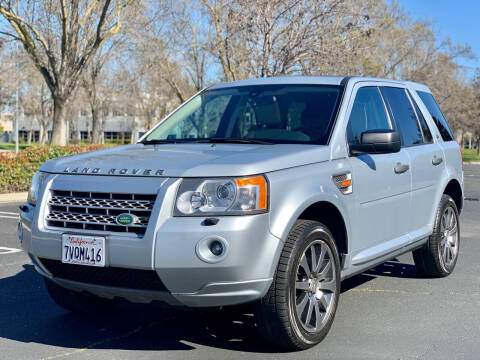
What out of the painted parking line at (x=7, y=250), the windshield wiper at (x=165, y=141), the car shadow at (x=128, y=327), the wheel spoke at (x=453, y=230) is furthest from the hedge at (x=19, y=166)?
the wheel spoke at (x=453, y=230)

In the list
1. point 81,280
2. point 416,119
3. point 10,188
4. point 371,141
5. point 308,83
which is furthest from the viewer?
point 10,188

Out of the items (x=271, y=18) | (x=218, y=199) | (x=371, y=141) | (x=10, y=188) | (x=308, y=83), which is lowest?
(x=10, y=188)

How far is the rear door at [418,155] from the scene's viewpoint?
5.99 meters

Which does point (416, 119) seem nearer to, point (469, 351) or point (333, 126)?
point (333, 126)

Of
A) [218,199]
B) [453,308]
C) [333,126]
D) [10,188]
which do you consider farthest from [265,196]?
[10,188]

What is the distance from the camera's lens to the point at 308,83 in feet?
18.5

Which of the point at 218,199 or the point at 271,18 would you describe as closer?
the point at 218,199

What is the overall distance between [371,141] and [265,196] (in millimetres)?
1302

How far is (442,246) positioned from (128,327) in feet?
11.0

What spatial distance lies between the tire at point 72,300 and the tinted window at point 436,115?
379 cm

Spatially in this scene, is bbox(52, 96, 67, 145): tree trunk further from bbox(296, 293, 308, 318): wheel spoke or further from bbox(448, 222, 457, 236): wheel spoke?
bbox(296, 293, 308, 318): wheel spoke

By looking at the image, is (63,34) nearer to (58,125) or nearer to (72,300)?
(58,125)

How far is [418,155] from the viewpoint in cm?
610

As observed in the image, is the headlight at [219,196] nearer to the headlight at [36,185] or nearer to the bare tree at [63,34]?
the headlight at [36,185]
